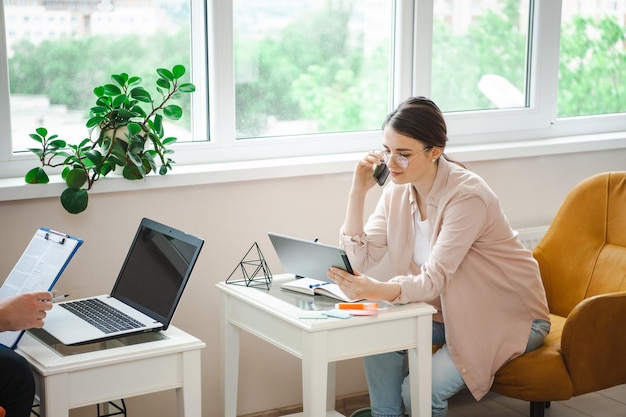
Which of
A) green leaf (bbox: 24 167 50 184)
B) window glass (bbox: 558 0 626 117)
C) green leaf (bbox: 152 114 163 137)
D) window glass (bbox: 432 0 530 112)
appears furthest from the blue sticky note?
window glass (bbox: 558 0 626 117)

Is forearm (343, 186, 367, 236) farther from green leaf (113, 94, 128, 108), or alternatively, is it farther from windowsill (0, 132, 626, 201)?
green leaf (113, 94, 128, 108)

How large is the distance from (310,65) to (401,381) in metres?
1.23

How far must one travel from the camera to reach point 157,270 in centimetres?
246

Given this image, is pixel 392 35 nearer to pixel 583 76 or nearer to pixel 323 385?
pixel 583 76

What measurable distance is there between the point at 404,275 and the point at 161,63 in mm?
1100

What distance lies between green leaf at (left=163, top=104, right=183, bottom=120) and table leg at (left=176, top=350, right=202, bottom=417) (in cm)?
91

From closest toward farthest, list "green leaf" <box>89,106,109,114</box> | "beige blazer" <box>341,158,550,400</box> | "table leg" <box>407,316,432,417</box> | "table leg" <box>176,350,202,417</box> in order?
"table leg" <box>176,350,202,417</box>
"table leg" <box>407,316,432,417</box>
"beige blazer" <box>341,158,550,400</box>
"green leaf" <box>89,106,109,114</box>

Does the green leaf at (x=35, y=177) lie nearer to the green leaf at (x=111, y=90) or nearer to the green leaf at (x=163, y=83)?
the green leaf at (x=111, y=90)

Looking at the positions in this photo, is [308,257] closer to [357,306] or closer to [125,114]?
[357,306]

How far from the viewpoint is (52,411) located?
2.11m

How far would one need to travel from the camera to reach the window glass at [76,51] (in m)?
2.82

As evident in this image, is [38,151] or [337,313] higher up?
[38,151]

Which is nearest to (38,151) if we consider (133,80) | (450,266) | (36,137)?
(36,137)

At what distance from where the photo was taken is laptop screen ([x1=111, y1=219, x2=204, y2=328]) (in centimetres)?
234
